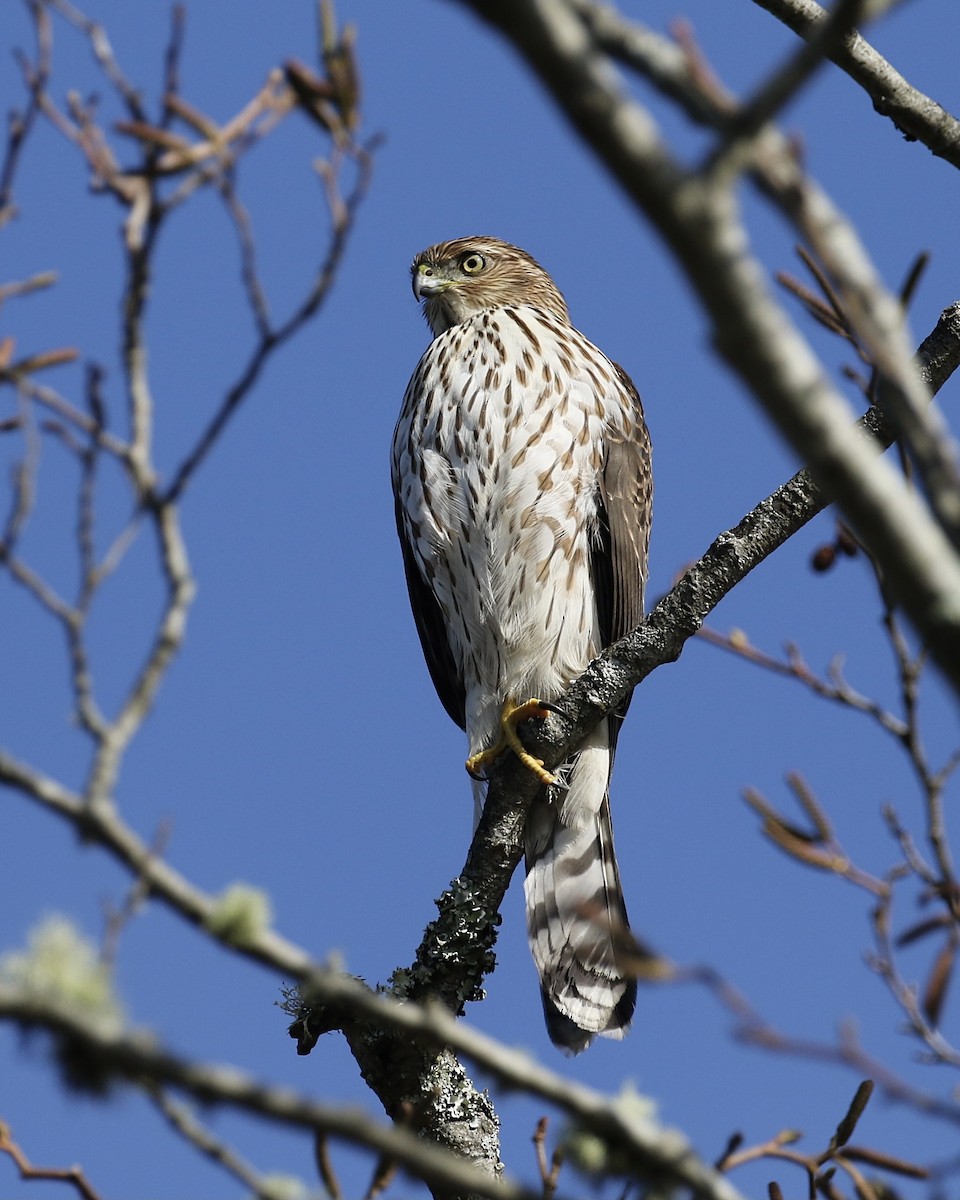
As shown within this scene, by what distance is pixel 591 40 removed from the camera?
1241 millimetres

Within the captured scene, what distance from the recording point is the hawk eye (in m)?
6.50

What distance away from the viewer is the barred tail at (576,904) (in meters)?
4.96

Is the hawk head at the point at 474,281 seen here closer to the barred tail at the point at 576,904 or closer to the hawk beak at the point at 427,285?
the hawk beak at the point at 427,285

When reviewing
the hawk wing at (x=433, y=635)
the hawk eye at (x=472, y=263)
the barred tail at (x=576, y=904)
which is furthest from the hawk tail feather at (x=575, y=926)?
the hawk eye at (x=472, y=263)

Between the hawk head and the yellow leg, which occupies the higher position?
the hawk head

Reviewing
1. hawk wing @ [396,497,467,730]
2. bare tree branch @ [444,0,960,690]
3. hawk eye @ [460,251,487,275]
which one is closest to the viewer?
bare tree branch @ [444,0,960,690]

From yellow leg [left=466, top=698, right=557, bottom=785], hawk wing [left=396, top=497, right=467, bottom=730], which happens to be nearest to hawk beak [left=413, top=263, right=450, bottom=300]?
hawk wing [left=396, top=497, right=467, bottom=730]

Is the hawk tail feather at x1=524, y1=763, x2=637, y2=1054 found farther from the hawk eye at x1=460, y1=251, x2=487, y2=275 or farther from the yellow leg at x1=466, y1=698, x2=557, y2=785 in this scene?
the hawk eye at x1=460, y1=251, x2=487, y2=275

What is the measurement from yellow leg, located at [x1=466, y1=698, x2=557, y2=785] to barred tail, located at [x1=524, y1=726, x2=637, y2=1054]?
28 centimetres

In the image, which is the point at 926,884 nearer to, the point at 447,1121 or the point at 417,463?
the point at 447,1121

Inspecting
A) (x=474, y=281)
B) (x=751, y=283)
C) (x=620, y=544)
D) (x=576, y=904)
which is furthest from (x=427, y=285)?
(x=751, y=283)

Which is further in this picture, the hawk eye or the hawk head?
the hawk eye

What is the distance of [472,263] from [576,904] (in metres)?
3.00

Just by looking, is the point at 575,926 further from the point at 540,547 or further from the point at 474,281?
the point at 474,281
